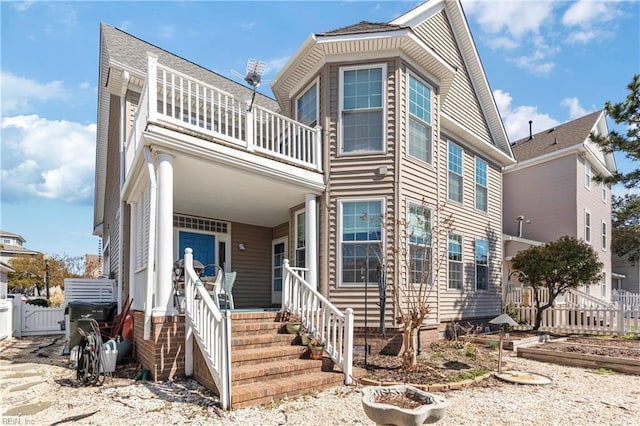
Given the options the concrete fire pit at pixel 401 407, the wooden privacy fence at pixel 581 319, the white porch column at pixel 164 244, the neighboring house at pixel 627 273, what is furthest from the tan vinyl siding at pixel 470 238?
the neighboring house at pixel 627 273

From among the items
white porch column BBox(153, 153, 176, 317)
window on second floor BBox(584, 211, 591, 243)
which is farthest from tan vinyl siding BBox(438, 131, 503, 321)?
window on second floor BBox(584, 211, 591, 243)

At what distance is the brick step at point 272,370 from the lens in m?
5.62

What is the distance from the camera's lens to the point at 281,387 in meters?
5.53

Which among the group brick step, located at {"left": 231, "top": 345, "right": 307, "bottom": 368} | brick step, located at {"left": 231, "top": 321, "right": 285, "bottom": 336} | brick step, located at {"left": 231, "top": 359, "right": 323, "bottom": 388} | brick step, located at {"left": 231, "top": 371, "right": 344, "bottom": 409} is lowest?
brick step, located at {"left": 231, "top": 371, "right": 344, "bottom": 409}

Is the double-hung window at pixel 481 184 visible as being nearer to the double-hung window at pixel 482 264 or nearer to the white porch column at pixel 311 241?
the double-hung window at pixel 482 264

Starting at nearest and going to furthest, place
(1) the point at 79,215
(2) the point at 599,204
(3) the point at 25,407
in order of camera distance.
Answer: (3) the point at 25,407
(2) the point at 599,204
(1) the point at 79,215

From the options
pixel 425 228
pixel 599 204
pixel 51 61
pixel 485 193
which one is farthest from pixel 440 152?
pixel 599 204

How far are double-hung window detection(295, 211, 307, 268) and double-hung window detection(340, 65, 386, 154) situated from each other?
1.89 m

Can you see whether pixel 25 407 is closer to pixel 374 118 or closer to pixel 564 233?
pixel 374 118

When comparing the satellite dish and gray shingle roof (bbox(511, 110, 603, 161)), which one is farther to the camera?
gray shingle roof (bbox(511, 110, 603, 161))

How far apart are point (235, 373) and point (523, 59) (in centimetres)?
1191

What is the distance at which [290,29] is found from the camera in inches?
404

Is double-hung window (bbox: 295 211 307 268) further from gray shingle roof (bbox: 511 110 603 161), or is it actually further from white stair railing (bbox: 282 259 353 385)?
gray shingle roof (bbox: 511 110 603 161)

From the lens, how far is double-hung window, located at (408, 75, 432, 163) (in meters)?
9.23
